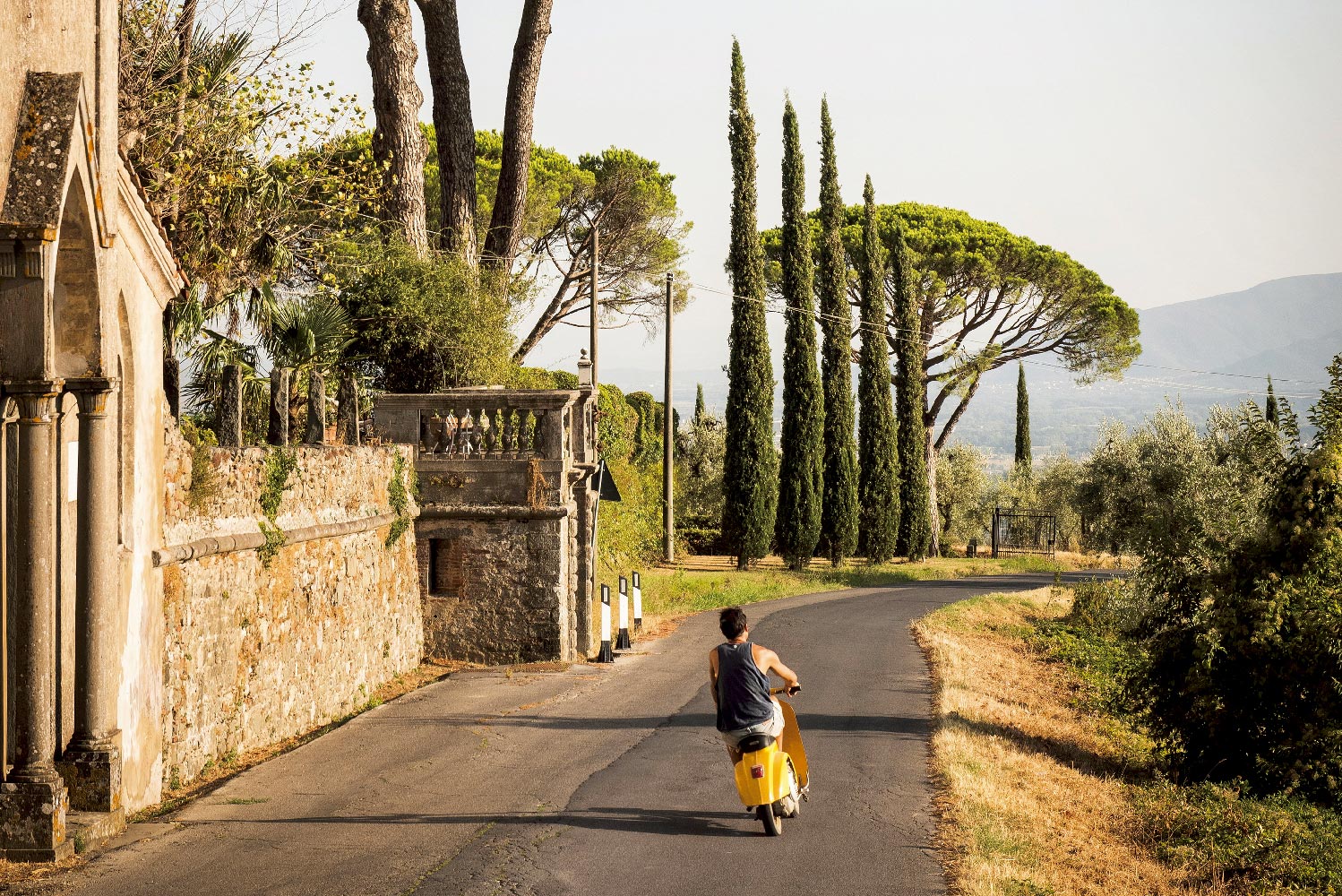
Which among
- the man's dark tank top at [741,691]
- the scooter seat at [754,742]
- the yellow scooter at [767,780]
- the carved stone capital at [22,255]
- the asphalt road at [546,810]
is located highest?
the carved stone capital at [22,255]

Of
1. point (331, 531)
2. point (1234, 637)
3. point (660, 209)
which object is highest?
point (660, 209)

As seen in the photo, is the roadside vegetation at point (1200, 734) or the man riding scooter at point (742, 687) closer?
the man riding scooter at point (742, 687)

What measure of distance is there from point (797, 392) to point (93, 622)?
106ft

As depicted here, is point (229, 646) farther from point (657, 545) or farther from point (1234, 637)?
point (657, 545)

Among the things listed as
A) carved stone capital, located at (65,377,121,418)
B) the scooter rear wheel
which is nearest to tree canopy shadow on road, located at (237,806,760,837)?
the scooter rear wheel

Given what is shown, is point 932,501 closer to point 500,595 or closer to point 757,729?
Result: point 500,595

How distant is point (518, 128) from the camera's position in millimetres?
26641

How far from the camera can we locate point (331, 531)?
13625 millimetres

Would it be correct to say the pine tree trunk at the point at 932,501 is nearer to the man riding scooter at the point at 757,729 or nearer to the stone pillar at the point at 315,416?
the stone pillar at the point at 315,416

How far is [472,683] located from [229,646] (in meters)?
4.71

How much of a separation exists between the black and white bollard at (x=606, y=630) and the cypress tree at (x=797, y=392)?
2079 centimetres

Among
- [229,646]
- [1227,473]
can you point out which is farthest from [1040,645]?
[229,646]

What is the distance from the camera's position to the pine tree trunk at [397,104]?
76.6 ft

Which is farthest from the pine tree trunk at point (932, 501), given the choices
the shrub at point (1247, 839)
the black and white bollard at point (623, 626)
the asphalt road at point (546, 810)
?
the shrub at point (1247, 839)
